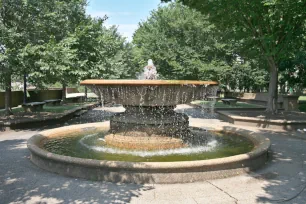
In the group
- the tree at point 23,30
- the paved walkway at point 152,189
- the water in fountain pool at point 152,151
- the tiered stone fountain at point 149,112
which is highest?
the tree at point 23,30

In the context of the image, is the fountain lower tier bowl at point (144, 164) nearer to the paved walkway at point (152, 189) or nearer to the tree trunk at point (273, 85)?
the paved walkway at point (152, 189)

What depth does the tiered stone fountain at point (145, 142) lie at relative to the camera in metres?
5.86

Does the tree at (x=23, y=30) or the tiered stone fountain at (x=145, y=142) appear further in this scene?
the tree at (x=23, y=30)

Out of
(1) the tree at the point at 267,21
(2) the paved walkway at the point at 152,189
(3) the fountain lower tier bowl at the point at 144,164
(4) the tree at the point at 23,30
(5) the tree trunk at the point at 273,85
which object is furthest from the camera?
(5) the tree trunk at the point at 273,85

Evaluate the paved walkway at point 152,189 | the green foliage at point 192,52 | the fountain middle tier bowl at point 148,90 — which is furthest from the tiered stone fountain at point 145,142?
the green foliage at point 192,52

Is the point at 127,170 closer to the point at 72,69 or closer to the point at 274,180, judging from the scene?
the point at 274,180

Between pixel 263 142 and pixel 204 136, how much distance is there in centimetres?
257

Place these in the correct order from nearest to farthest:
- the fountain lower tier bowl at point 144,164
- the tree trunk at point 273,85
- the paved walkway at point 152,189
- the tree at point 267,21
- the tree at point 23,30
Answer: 1. the paved walkway at point 152,189
2. the fountain lower tier bowl at point 144,164
3. the tree at point 23,30
4. the tree at point 267,21
5. the tree trunk at point 273,85

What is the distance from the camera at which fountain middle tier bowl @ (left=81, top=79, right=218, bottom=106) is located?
24.5 ft

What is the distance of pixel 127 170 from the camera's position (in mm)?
5855

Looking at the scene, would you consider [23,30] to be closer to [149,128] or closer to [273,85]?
[149,128]

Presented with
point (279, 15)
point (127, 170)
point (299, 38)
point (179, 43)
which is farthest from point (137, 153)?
point (179, 43)

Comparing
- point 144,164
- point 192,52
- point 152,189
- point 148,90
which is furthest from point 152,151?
point 192,52

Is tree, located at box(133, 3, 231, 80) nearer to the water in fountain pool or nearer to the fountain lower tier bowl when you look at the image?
the water in fountain pool
